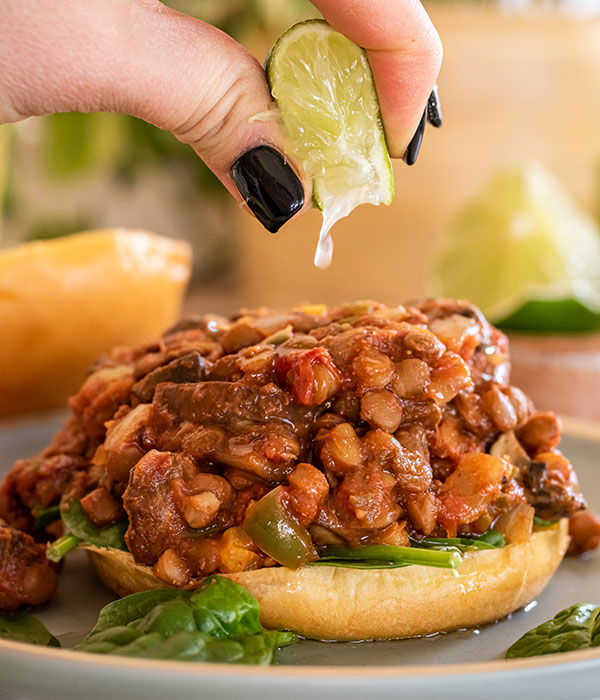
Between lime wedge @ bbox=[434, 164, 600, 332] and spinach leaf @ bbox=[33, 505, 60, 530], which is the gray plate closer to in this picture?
spinach leaf @ bbox=[33, 505, 60, 530]

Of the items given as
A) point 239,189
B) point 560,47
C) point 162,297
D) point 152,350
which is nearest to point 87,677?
point 239,189

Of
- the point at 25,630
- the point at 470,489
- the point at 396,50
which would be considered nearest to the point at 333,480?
the point at 470,489

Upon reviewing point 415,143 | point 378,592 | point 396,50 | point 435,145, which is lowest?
Answer: point 378,592

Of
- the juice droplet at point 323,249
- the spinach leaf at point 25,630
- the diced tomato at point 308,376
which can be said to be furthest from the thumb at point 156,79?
the spinach leaf at point 25,630

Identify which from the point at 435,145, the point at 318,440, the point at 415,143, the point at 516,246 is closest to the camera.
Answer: the point at 415,143

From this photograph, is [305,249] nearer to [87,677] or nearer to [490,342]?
[490,342]

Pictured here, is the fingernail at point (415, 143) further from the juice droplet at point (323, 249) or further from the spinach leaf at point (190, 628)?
the spinach leaf at point (190, 628)

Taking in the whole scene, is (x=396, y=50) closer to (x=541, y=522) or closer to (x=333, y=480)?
(x=333, y=480)
